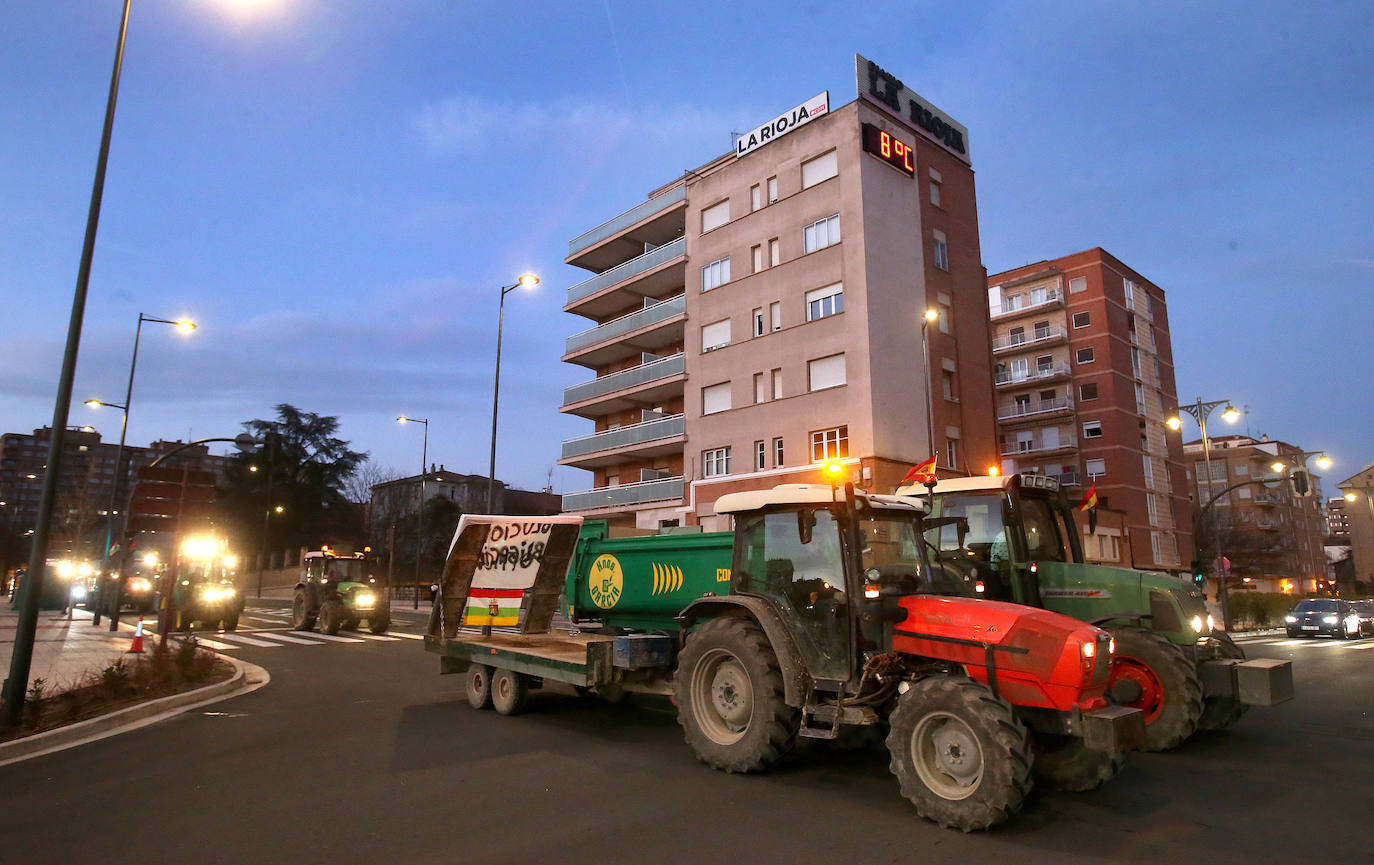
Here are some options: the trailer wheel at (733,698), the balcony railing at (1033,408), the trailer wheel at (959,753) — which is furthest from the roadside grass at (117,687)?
the balcony railing at (1033,408)

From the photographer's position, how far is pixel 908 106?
31516mm

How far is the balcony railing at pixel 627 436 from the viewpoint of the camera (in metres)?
33.1

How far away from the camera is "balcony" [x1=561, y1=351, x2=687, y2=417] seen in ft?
111

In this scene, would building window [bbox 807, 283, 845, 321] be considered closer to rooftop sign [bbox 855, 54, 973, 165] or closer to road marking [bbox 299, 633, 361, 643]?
rooftop sign [bbox 855, 54, 973, 165]

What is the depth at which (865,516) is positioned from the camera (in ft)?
21.6

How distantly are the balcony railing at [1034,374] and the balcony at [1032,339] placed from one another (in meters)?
1.60

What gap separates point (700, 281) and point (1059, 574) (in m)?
→ 25.7

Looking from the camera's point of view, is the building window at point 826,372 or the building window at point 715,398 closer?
the building window at point 826,372

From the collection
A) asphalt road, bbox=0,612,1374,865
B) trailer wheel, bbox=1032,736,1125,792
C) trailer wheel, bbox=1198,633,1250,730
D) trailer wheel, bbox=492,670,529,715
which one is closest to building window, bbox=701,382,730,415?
trailer wheel, bbox=492,670,529,715

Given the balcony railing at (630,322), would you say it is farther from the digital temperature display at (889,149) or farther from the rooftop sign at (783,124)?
the digital temperature display at (889,149)

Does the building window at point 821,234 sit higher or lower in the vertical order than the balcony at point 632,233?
lower

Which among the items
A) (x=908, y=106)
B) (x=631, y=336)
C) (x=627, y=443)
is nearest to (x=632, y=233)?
(x=631, y=336)

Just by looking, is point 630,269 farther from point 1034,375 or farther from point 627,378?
point 1034,375

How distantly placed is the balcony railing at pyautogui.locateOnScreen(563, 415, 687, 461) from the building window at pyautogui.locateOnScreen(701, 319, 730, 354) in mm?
3185
